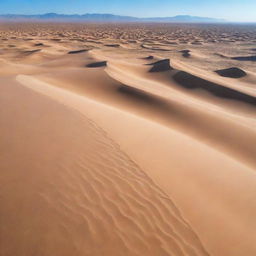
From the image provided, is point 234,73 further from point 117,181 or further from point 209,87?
point 117,181

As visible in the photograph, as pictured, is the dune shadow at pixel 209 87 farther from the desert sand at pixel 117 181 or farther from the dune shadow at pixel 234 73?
the dune shadow at pixel 234 73

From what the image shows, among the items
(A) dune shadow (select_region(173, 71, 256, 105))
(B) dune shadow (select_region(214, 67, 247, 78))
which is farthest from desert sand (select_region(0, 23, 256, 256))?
(B) dune shadow (select_region(214, 67, 247, 78))

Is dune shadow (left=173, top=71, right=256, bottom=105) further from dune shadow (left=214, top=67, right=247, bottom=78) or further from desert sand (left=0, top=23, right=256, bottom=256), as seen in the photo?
dune shadow (left=214, top=67, right=247, bottom=78)

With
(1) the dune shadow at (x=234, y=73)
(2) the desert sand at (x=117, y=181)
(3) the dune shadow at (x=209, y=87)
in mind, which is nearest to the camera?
(2) the desert sand at (x=117, y=181)

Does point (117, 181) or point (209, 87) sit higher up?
point (117, 181)

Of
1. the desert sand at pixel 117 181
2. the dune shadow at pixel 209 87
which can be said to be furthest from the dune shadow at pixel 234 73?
the desert sand at pixel 117 181

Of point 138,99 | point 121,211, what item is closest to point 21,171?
point 121,211

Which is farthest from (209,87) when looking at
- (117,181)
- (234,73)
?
(117,181)

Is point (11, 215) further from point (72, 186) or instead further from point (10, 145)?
point (10, 145)

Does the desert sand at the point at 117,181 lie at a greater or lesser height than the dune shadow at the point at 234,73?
greater

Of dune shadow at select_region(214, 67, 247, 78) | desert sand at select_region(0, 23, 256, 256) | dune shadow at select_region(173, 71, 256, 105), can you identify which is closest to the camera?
desert sand at select_region(0, 23, 256, 256)

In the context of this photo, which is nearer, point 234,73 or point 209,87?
point 209,87
